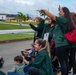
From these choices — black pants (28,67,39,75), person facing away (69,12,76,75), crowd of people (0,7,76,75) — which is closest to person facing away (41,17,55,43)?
crowd of people (0,7,76,75)

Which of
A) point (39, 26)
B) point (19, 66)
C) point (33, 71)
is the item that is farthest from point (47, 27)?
point (33, 71)

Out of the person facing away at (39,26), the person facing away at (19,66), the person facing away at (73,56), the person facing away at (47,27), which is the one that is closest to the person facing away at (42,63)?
the person facing away at (19,66)

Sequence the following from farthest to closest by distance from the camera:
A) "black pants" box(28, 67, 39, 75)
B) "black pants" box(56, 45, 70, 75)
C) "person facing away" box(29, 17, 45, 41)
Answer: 1. "person facing away" box(29, 17, 45, 41)
2. "black pants" box(56, 45, 70, 75)
3. "black pants" box(28, 67, 39, 75)

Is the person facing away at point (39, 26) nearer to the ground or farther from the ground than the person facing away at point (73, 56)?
farther from the ground

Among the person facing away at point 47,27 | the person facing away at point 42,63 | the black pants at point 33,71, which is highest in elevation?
the person facing away at point 47,27

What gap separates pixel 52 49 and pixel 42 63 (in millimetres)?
1585

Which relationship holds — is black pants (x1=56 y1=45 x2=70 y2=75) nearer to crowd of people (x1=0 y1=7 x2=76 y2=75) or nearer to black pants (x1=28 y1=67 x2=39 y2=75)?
crowd of people (x1=0 y1=7 x2=76 y2=75)

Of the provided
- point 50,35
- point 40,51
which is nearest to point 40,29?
point 50,35

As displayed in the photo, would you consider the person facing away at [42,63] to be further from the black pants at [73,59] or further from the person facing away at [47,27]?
the person facing away at [47,27]

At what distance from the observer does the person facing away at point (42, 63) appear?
6.09 meters

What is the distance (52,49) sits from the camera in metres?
7.67

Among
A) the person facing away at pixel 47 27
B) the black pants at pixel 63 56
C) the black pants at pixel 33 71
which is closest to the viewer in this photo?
the black pants at pixel 33 71

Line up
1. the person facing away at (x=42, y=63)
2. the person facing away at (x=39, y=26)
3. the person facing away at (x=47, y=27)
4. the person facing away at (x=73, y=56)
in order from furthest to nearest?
the person facing away at (x=39, y=26) < the person facing away at (x=47, y=27) < the person facing away at (x=73, y=56) < the person facing away at (x=42, y=63)

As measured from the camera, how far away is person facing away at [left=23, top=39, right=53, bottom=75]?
6.09m
